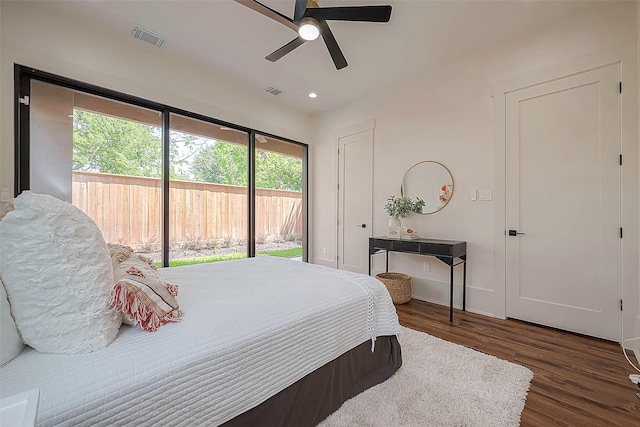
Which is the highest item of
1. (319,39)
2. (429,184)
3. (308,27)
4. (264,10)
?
(319,39)

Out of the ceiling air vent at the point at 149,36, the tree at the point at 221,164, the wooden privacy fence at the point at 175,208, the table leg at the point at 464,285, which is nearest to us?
the ceiling air vent at the point at 149,36

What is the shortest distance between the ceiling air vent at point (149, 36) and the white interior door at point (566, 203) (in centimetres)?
367

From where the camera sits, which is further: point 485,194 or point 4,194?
point 485,194

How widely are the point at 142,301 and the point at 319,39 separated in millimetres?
2815

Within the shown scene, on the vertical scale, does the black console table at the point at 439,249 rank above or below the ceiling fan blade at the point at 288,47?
below

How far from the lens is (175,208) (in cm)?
329

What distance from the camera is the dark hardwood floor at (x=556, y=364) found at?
1.43 meters

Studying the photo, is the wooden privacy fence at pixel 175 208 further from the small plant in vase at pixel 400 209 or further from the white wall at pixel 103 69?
the small plant in vase at pixel 400 209

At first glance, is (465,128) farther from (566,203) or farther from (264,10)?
(264,10)

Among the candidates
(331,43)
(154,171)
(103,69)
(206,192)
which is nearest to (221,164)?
(206,192)

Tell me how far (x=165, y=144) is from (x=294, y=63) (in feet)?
6.00

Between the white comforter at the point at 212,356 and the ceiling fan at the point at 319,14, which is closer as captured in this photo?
the white comforter at the point at 212,356

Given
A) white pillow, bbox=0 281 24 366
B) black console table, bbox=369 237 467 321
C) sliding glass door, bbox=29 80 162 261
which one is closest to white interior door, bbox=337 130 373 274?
black console table, bbox=369 237 467 321

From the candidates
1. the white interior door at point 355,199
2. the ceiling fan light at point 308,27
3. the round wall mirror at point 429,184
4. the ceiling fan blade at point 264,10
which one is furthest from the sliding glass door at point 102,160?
the round wall mirror at point 429,184
